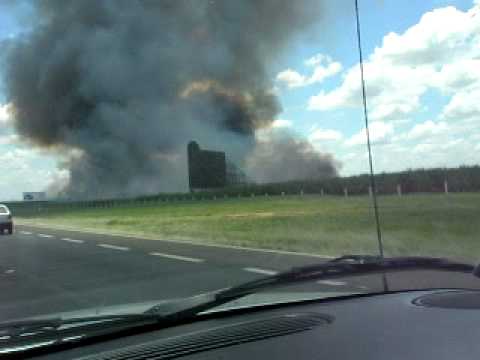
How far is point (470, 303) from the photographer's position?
2.34m

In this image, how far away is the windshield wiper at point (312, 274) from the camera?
246cm

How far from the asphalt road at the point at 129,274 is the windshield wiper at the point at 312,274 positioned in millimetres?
54

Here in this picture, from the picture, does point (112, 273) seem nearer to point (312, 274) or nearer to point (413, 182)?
point (312, 274)

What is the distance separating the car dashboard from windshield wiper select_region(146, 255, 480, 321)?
63mm

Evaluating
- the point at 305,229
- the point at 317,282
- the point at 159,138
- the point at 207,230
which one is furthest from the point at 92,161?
the point at 317,282

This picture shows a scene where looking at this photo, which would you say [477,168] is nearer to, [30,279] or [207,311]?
[30,279]

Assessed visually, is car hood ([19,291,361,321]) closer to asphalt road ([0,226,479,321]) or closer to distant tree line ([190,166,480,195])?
asphalt road ([0,226,479,321])

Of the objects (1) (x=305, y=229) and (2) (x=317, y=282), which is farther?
(1) (x=305, y=229)

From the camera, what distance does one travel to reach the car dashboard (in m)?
1.84

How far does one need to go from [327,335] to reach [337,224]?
1118 centimetres

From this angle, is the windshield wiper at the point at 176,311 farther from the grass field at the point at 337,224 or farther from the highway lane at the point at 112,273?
the grass field at the point at 337,224

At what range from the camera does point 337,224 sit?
13.1m

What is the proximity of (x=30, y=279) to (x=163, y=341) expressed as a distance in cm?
544

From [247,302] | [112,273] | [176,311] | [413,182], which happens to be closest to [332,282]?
A: [247,302]
